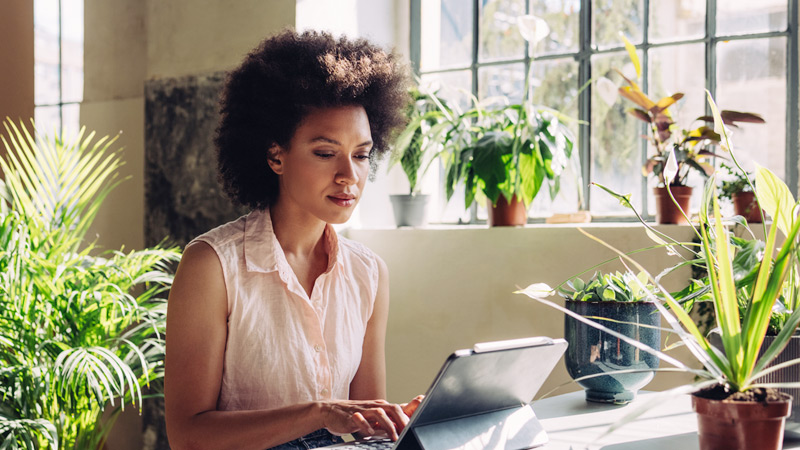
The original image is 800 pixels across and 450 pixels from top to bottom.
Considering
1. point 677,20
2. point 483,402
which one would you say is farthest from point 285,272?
point 677,20

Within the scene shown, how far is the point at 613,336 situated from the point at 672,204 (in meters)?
1.16

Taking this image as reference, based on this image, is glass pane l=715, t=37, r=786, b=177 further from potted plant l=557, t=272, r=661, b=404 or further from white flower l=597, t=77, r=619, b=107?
potted plant l=557, t=272, r=661, b=404

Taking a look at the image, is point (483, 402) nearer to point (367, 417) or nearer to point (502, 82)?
point (367, 417)

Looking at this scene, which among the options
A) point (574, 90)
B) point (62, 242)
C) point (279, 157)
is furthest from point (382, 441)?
point (574, 90)

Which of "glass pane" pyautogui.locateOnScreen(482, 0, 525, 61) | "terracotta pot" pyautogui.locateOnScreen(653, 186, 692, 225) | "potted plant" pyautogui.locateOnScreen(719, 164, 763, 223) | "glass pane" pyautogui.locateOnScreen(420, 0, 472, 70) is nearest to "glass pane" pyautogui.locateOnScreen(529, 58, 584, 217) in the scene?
"glass pane" pyautogui.locateOnScreen(482, 0, 525, 61)

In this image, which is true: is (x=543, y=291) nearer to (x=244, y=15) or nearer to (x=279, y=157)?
(x=279, y=157)

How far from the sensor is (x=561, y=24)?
2842 millimetres

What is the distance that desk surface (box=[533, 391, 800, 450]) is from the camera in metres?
1.12

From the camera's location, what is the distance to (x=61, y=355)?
208 centimetres

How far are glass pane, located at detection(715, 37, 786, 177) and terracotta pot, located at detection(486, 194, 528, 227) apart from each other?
2.50 feet

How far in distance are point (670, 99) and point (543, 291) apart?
1328mm

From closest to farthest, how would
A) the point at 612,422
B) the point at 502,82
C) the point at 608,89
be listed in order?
the point at 612,422
the point at 608,89
the point at 502,82

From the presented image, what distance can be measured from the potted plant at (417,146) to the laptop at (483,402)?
1.61 meters

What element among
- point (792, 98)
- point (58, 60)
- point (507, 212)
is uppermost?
point (58, 60)
